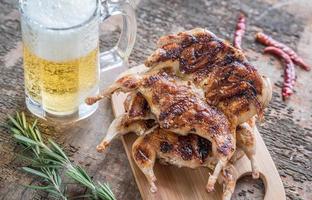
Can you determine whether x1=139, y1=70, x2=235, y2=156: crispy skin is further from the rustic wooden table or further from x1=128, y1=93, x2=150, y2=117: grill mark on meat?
the rustic wooden table

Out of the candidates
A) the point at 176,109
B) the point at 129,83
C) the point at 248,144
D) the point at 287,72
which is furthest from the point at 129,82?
the point at 287,72

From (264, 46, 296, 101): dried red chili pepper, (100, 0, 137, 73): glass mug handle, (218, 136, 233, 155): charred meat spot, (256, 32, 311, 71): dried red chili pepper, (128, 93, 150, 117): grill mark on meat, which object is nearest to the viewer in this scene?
(218, 136, 233, 155): charred meat spot

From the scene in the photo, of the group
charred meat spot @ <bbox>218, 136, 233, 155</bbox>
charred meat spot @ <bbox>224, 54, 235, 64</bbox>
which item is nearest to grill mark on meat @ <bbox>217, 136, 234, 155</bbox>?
charred meat spot @ <bbox>218, 136, 233, 155</bbox>

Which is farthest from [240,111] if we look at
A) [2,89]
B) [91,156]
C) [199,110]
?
[2,89]

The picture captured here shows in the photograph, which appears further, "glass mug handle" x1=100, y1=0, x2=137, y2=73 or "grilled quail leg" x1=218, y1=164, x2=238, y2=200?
"glass mug handle" x1=100, y1=0, x2=137, y2=73

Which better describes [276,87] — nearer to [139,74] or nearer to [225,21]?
[225,21]

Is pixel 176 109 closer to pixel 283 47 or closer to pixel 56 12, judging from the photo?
pixel 56 12
